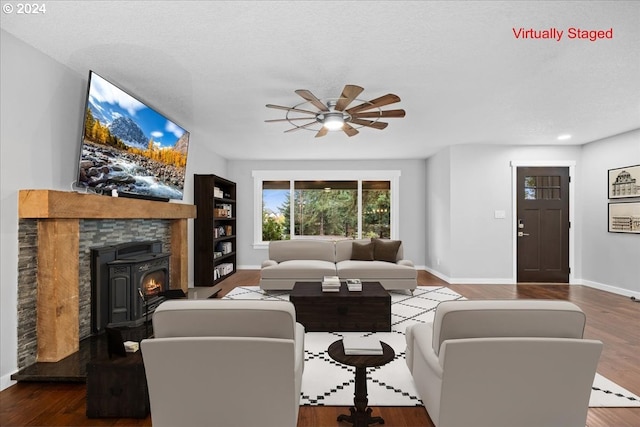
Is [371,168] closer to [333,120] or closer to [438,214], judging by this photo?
[438,214]

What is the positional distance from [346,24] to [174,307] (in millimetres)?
2054

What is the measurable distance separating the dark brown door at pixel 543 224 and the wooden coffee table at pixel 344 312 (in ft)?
12.6

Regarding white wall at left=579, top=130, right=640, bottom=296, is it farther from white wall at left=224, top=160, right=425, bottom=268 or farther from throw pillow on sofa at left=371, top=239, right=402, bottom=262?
throw pillow on sofa at left=371, top=239, right=402, bottom=262

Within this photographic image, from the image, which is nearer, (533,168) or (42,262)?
(42,262)

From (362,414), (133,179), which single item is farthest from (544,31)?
(133,179)

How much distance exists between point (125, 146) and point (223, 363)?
8.62 feet

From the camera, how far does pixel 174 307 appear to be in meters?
1.65

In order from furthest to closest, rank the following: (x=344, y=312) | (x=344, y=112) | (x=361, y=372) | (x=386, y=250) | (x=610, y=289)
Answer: (x=386, y=250)
(x=610, y=289)
(x=344, y=312)
(x=344, y=112)
(x=361, y=372)

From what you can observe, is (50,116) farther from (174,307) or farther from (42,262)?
(174,307)

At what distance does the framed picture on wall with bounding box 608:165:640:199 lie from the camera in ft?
16.4

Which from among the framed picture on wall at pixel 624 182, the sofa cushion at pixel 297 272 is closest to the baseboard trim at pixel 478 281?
the framed picture on wall at pixel 624 182

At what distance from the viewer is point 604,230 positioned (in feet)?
18.5

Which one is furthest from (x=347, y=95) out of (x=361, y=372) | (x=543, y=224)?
(x=543, y=224)

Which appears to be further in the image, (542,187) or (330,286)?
(542,187)
